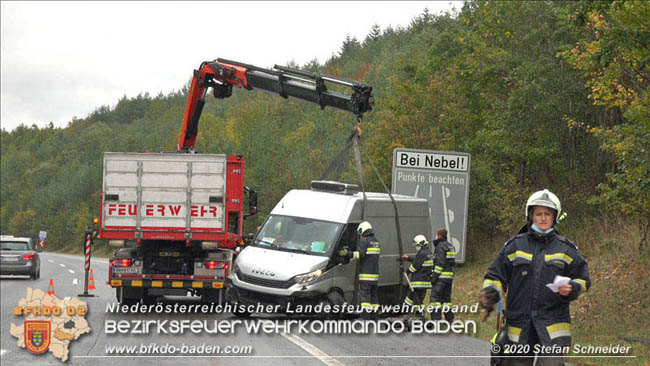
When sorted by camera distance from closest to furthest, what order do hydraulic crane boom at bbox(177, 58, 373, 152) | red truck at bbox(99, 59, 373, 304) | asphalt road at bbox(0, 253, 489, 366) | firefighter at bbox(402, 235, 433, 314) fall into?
1. asphalt road at bbox(0, 253, 489, 366)
2. hydraulic crane boom at bbox(177, 58, 373, 152)
3. firefighter at bbox(402, 235, 433, 314)
4. red truck at bbox(99, 59, 373, 304)

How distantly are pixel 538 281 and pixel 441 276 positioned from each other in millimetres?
9005

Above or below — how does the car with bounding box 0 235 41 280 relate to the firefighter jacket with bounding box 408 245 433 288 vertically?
below

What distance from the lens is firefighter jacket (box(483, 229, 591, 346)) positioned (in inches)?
262

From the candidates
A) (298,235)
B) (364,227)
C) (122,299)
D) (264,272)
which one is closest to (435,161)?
(364,227)

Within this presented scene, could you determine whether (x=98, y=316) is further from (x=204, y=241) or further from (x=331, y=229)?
(x=331, y=229)

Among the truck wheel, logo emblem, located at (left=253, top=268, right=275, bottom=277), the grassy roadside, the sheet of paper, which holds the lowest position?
the truck wheel

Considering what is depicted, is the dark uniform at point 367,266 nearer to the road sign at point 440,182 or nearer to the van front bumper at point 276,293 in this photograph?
the van front bumper at point 276,293

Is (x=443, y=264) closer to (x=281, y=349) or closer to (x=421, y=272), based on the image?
(x=421, y=272)

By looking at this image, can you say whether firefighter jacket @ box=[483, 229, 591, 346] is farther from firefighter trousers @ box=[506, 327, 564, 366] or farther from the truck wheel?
the truck wheel

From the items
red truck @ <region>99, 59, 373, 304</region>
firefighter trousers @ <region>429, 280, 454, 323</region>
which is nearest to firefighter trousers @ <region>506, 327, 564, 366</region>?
firefighter trousers @ <region>429, 280, 454, 323</region>

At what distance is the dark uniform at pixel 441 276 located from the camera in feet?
51.3

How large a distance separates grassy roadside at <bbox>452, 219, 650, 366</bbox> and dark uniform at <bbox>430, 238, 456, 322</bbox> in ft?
2.89

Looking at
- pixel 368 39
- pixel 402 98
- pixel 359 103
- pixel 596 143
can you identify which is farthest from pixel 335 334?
pixel 368 39

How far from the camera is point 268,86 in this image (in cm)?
1758
